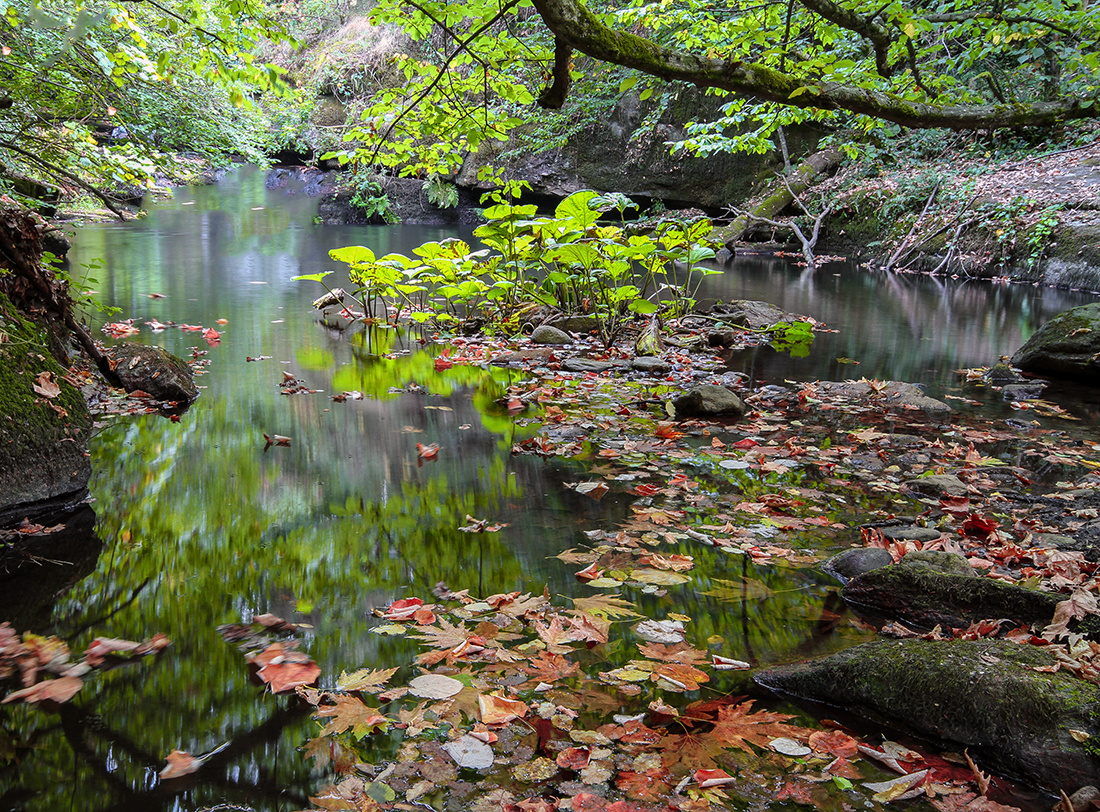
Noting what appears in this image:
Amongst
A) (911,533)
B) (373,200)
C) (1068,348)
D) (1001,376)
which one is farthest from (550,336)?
(373,200)

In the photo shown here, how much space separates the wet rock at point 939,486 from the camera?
11.2 ft

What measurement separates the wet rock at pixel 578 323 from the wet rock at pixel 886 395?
2.83 m

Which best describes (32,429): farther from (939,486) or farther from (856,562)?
(939,486)

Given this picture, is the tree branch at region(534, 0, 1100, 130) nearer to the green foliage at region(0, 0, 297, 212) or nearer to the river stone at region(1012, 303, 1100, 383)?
the river stone at region(1012, 303, 1100, 383)

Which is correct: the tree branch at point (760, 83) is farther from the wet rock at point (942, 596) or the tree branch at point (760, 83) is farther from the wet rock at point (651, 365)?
the wet rock at point (942, 596)

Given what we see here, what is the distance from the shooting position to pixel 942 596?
7.73 ft

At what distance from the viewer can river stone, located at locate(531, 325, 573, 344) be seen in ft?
24.3

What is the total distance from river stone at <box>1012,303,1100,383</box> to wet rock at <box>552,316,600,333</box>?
4082 millimetres

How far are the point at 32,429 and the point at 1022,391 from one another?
21.8ft

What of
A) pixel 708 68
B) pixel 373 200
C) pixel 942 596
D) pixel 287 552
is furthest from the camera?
pixel 373 200

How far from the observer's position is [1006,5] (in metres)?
8.02

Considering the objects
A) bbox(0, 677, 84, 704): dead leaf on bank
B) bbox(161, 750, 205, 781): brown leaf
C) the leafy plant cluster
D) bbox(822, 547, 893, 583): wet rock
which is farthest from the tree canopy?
bbox(161, 750, 205, 781): brown leaf

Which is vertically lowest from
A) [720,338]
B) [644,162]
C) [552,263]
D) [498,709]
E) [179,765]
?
[179,765]

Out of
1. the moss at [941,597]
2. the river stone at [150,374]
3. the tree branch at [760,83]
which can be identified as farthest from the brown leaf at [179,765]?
the river stone at [150,374]
